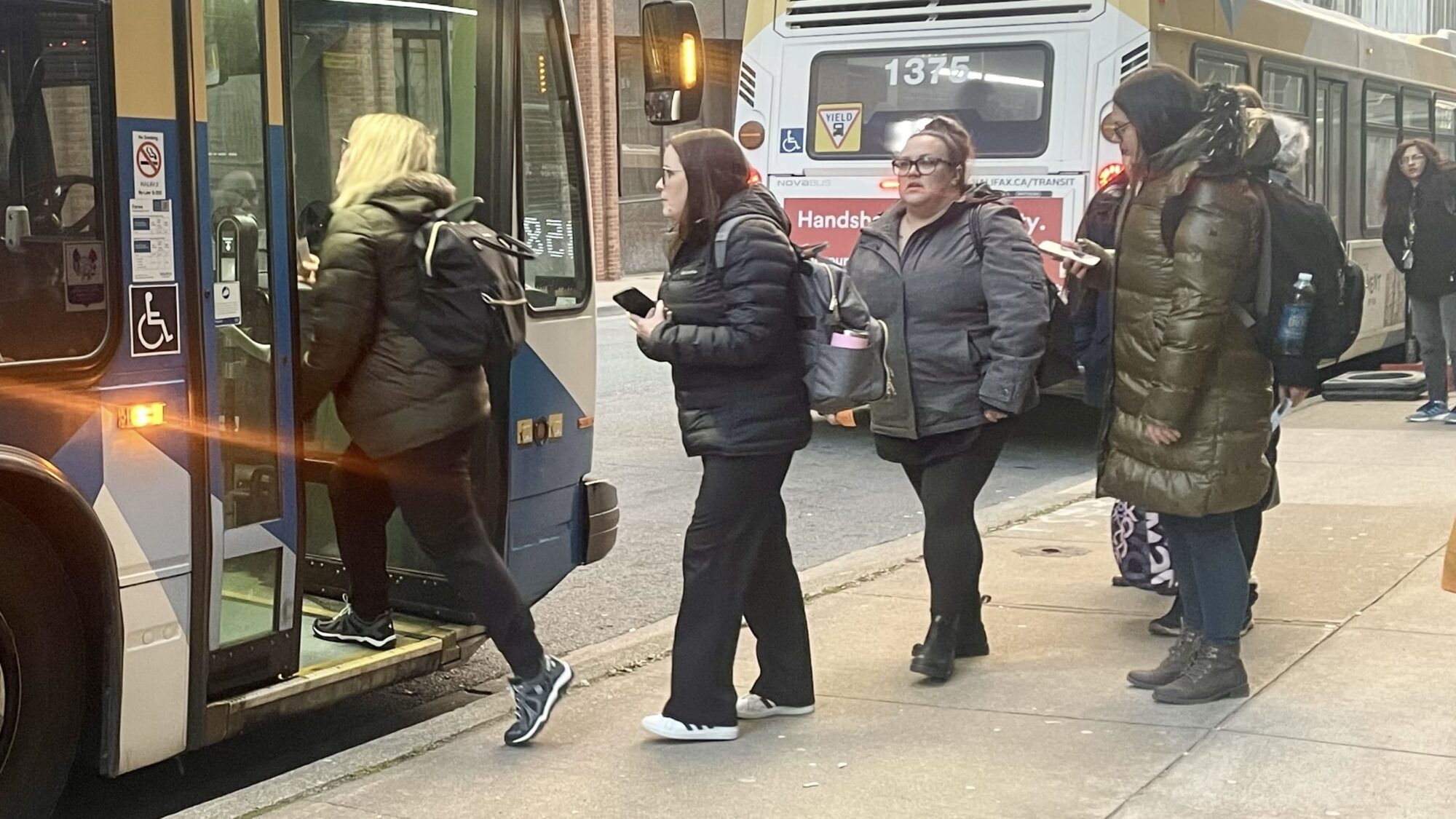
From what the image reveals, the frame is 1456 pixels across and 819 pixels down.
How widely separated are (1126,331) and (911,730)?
1.36 m

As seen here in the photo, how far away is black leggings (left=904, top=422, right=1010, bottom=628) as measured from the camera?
5.71 m

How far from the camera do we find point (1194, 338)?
5.19 m

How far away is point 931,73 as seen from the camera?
1187 cm

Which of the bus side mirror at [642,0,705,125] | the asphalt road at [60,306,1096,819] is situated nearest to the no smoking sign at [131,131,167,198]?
the asphalt road at [60,306,1096,819]

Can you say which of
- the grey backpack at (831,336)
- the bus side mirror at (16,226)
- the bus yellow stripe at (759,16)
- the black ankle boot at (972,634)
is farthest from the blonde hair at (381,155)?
the bus yellow stripe at (759,16)

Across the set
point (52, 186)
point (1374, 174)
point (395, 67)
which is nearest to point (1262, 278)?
point (395, 67)

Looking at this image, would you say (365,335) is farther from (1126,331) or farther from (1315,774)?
(1315,774)

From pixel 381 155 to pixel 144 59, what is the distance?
0.83m

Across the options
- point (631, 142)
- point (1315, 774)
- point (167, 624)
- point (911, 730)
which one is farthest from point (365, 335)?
point (631, 142)

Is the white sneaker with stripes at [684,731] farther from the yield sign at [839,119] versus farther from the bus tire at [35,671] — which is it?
the yield sign at [839,119]

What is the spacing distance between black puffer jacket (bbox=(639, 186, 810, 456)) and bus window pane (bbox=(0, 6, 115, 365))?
1.52 m

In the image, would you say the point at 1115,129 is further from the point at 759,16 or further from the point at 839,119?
the point at 759,16

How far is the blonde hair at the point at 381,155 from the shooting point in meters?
5.10

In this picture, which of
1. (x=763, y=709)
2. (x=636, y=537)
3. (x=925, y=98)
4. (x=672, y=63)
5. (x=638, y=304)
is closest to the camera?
(x=638, y=304)
